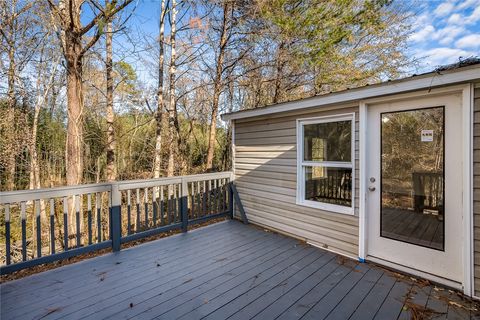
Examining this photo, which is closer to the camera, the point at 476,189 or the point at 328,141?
the point at 476,189

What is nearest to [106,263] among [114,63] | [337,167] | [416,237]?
[337,167]

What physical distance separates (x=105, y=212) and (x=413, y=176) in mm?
6570

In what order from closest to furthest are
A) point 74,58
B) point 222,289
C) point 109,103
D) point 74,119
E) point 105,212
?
point 222,289 → point 74,58 → point 74,119 → point 109,103 → point 105,212

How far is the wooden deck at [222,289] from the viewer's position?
1.98 metres

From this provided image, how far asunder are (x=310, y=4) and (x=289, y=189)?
477 cm

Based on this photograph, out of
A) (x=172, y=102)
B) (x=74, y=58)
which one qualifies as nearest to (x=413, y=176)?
(x=172, y=102)

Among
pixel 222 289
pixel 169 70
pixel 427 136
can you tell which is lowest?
pixel 222 289

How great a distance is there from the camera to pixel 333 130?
3.32m

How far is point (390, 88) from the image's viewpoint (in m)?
2.58

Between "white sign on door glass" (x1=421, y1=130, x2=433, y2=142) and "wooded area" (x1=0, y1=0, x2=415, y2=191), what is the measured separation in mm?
4477

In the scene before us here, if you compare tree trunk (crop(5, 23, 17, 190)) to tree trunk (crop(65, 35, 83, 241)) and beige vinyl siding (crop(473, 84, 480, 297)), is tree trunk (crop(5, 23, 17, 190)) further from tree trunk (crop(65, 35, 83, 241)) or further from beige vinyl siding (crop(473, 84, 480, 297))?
beige vinyl siding (crop(473, 84, 480, 297))

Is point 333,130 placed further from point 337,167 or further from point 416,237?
point 416,237

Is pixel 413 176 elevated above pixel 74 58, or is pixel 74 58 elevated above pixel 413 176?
pixel 74 58

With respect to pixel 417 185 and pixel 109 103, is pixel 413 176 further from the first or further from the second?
pixel 109 103
